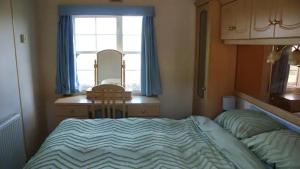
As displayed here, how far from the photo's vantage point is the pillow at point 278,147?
1473mm

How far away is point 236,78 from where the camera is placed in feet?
9.46

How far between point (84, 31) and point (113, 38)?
41 centimetres

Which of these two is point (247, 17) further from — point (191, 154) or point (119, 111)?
point (119, 111)

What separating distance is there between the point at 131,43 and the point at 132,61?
254 millimetres

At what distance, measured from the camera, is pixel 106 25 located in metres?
3.46

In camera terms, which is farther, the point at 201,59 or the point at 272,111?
the point at 201,59

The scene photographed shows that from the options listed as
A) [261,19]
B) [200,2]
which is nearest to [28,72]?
[200,2]

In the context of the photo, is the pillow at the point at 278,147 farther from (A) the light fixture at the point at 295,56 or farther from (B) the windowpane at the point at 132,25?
(B) the windowpane at the point at 132,25

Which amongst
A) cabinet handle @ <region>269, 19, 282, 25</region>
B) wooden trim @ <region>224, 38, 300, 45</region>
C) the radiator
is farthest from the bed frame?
the radiator

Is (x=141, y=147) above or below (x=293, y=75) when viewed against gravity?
below

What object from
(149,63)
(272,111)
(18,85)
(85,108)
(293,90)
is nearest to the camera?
(293,90)

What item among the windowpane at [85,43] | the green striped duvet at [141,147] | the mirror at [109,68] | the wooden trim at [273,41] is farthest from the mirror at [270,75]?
the windowpane at [85,43]

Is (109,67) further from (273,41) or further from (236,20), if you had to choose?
(273,41)

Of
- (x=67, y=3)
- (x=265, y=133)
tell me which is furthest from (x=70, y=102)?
(x=265, y=133)
